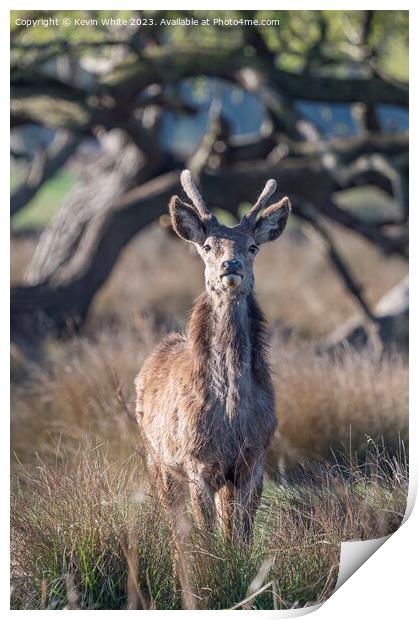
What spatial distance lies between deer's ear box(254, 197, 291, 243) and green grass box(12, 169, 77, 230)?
1486 cm

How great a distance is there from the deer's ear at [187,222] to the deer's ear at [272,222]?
0.31 meters

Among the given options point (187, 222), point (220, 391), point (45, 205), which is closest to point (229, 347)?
point (220, 391)

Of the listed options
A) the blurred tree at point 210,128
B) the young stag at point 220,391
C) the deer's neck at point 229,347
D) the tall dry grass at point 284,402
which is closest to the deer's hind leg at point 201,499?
the young stag at point 220,391

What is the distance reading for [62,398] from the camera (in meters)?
9.02

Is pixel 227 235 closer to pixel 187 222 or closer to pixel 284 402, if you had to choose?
pixel 187 222

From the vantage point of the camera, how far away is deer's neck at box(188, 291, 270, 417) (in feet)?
19.4

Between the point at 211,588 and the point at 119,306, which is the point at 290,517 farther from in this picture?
the point at 119,306

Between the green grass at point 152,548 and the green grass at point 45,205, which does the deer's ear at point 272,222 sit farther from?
the green grass at point 45,205

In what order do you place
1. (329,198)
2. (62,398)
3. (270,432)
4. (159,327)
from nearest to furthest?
(270,432), (62,398), (159,327), (329,198)

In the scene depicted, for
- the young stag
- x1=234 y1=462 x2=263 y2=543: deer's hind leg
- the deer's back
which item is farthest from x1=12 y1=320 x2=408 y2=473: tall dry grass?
x1=234 y1=462 x2=263 y2=543: deer's hind leg

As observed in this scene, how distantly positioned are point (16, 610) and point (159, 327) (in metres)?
5.39

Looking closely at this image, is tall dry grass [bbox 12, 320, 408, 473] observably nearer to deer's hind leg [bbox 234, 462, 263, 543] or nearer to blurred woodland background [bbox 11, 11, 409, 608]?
blurred woodland background [bbox 11, 11, 409, 608]

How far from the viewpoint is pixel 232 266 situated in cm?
572

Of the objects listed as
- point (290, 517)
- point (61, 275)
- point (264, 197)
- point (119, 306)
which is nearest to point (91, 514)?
point (290, 517)
